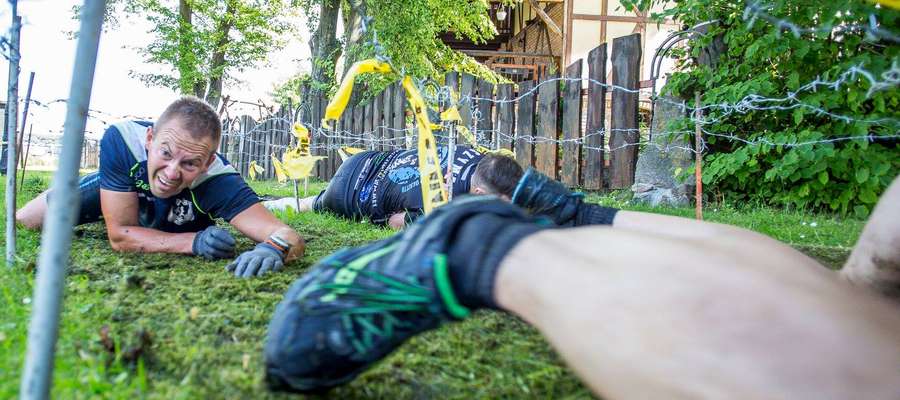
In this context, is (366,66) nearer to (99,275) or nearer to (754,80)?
(99,275)

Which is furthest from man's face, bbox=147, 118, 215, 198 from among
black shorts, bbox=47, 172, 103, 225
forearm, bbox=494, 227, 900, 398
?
forearm, bbox=494, 227, 900, 398

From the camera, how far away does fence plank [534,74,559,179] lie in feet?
20.9

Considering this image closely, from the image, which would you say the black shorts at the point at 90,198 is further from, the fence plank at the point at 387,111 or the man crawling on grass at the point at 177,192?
the fence plank at the point at 387,111

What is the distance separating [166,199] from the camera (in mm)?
3035

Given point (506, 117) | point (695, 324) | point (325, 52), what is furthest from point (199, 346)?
point (325, 52)

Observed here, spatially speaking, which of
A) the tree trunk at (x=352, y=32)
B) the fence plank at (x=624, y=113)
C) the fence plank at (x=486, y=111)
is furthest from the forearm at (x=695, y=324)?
the tree trunk at (x=352, y=32)

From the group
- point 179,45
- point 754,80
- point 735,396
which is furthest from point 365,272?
→ point 179,45

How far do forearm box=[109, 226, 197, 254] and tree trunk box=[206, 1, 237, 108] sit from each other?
15797 mm

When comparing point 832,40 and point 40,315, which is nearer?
point 40,315

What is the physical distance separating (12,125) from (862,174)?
507 centimetres

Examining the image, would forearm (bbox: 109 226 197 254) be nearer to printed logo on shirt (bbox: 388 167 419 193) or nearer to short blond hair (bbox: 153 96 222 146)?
short blond hair (bbox: 153 96 222 146)

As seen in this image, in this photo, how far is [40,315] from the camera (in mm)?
853

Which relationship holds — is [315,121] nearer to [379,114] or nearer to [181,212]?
[379,114]

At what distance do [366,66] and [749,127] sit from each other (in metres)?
4.00
